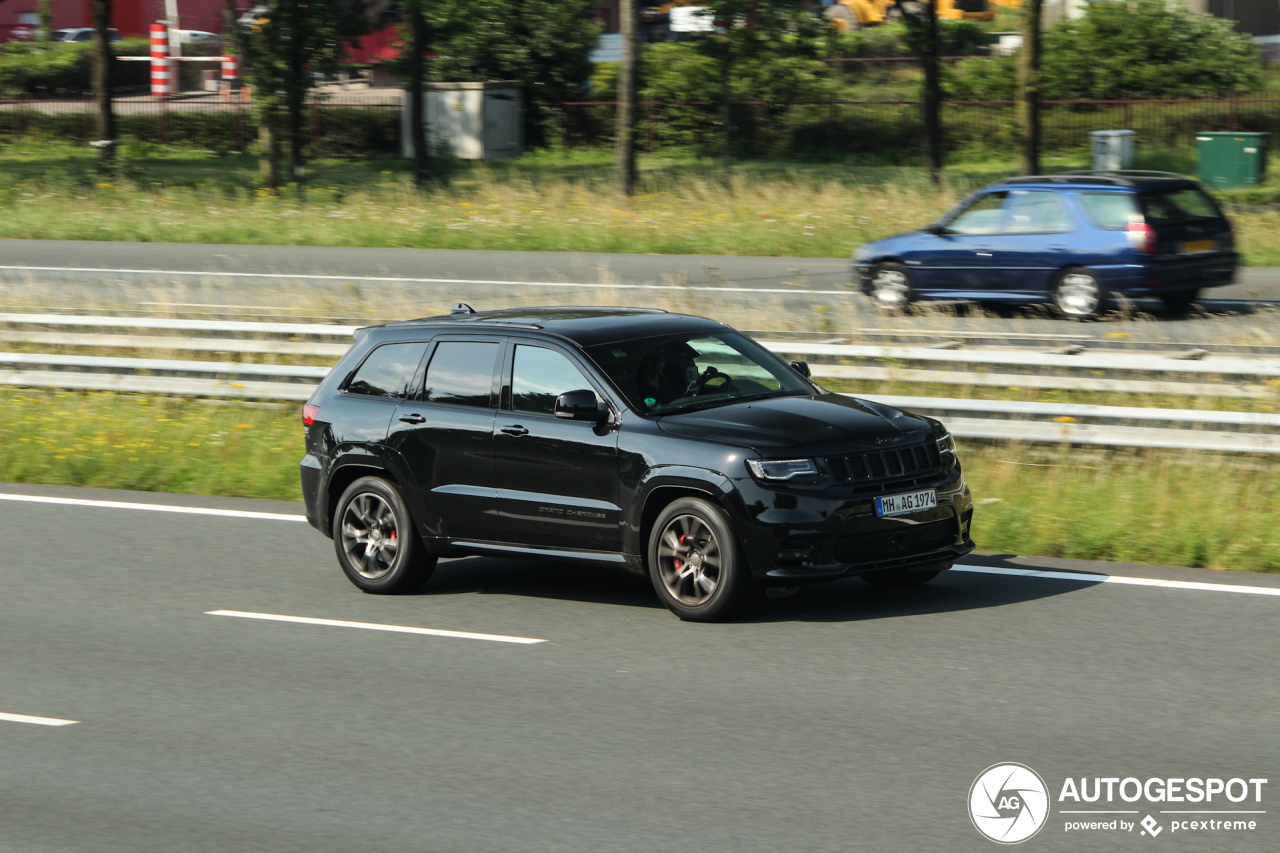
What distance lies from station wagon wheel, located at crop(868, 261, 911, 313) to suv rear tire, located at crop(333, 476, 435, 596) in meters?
11.5

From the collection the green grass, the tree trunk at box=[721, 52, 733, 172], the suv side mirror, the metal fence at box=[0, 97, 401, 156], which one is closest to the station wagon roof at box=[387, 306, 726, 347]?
the suv side mirror

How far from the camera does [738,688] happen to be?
23.8ft

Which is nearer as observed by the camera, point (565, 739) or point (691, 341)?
point (565, 739)

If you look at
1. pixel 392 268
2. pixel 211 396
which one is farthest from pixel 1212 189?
pixel 211 396

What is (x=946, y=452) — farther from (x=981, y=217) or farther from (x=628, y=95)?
(x=628, y=95)

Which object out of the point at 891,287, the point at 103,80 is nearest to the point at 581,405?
the point at 891,287

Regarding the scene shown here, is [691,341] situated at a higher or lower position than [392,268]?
higher

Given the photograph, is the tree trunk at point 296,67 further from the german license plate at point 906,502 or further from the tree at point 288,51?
the german license plate at point 906,502

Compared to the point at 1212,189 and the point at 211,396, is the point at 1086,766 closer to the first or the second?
the point at 211,396

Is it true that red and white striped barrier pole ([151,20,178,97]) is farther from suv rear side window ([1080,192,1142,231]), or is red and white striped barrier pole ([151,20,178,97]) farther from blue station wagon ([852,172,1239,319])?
suv rear side window ([1080,192,1142,231])

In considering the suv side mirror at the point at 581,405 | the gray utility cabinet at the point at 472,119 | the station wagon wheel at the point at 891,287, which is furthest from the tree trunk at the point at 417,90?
the suv side mirror at the point at 581,405

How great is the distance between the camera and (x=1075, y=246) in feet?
61.6

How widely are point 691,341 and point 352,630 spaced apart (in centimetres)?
239

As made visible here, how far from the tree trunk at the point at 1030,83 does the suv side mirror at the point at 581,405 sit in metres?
23.1
